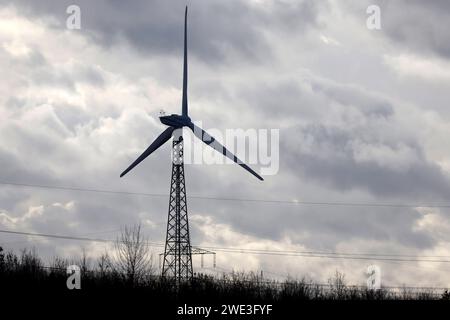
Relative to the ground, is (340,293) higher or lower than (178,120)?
lower

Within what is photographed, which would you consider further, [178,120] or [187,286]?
[178,120]
